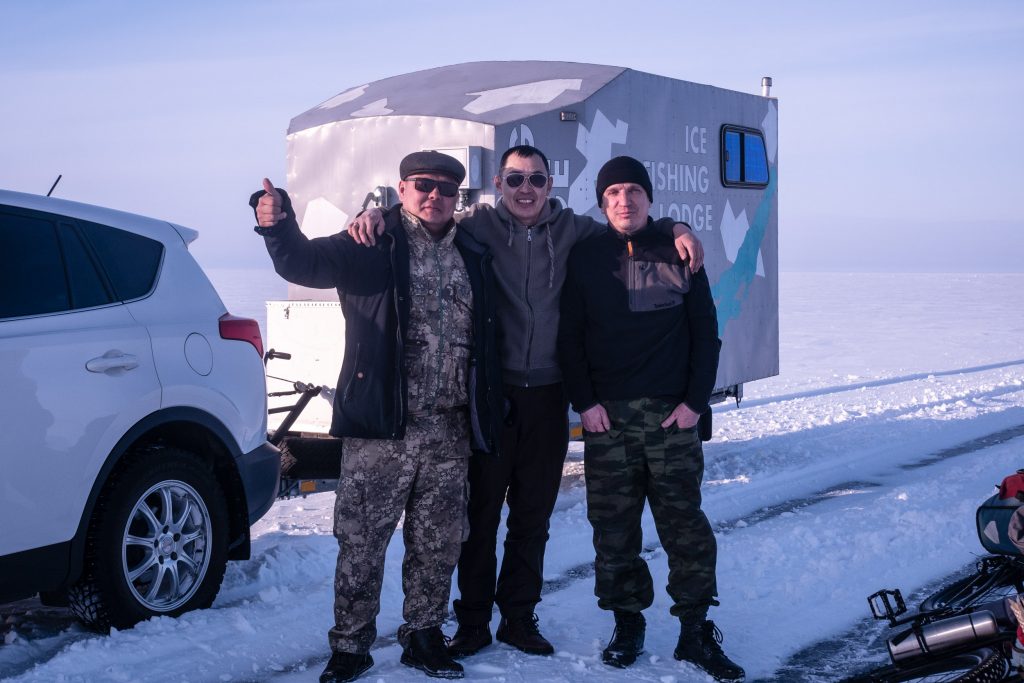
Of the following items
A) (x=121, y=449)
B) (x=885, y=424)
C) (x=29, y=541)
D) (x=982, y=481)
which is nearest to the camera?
(x=29, y=541)

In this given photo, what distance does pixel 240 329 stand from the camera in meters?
5.16

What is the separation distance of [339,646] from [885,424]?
777cm

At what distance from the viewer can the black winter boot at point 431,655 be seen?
422 cm

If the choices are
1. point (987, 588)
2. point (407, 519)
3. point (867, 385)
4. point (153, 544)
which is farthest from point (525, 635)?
point (867, 385)

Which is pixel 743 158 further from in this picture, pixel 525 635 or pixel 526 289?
pixel 525 635

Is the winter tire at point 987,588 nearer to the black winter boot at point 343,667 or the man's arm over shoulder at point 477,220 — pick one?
the black winter boot at point 343,667

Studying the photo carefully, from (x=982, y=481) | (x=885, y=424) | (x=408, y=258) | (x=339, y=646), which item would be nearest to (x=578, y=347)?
(x=408, y=258)

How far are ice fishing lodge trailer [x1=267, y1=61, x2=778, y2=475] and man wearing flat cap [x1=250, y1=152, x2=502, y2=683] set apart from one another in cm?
244

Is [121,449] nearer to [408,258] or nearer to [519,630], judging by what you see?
[408,258]

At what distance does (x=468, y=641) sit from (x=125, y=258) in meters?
2.19

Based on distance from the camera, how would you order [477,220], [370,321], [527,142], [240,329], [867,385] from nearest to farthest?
1. [370,321]
2. [477,220]
3. [240,329]
4. [527,142]
5. [867,385]

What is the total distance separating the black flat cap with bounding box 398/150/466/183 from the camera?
168 inches

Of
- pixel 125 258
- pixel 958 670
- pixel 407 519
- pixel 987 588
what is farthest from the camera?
pixel 125 258

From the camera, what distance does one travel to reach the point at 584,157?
725cm
